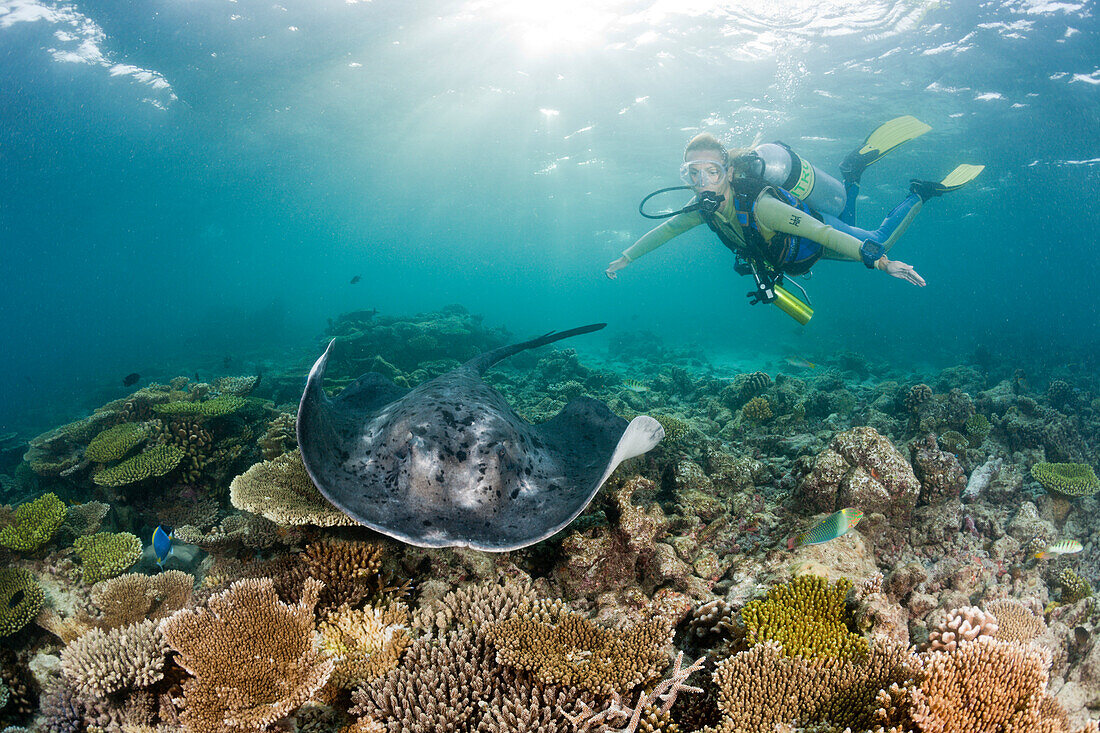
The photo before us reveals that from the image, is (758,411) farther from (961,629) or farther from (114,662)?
(114,662)

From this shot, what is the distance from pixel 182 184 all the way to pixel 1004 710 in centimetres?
5806

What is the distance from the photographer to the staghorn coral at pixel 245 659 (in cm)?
223

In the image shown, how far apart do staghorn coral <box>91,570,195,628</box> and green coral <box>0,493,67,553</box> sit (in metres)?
1.37

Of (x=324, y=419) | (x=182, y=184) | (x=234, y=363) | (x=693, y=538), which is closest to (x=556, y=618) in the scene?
(x=693, y=538)

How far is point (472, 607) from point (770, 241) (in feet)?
22.3

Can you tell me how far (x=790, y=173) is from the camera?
6.85 meters

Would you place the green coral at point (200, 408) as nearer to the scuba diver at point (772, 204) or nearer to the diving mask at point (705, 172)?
the scuba diver at point (772, 204)

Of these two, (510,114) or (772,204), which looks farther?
(510,114)

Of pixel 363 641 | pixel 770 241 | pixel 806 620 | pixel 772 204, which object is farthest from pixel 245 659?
pixel 770 241

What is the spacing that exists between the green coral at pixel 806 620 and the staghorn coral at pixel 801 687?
0.13 metres

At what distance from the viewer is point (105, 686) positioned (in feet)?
8.36

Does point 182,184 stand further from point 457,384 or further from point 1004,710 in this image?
point 1004,710

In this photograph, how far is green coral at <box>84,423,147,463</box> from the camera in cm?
578

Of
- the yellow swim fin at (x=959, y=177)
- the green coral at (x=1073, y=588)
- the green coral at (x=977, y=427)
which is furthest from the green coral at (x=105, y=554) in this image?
the green coral at (x=977, y=427)
